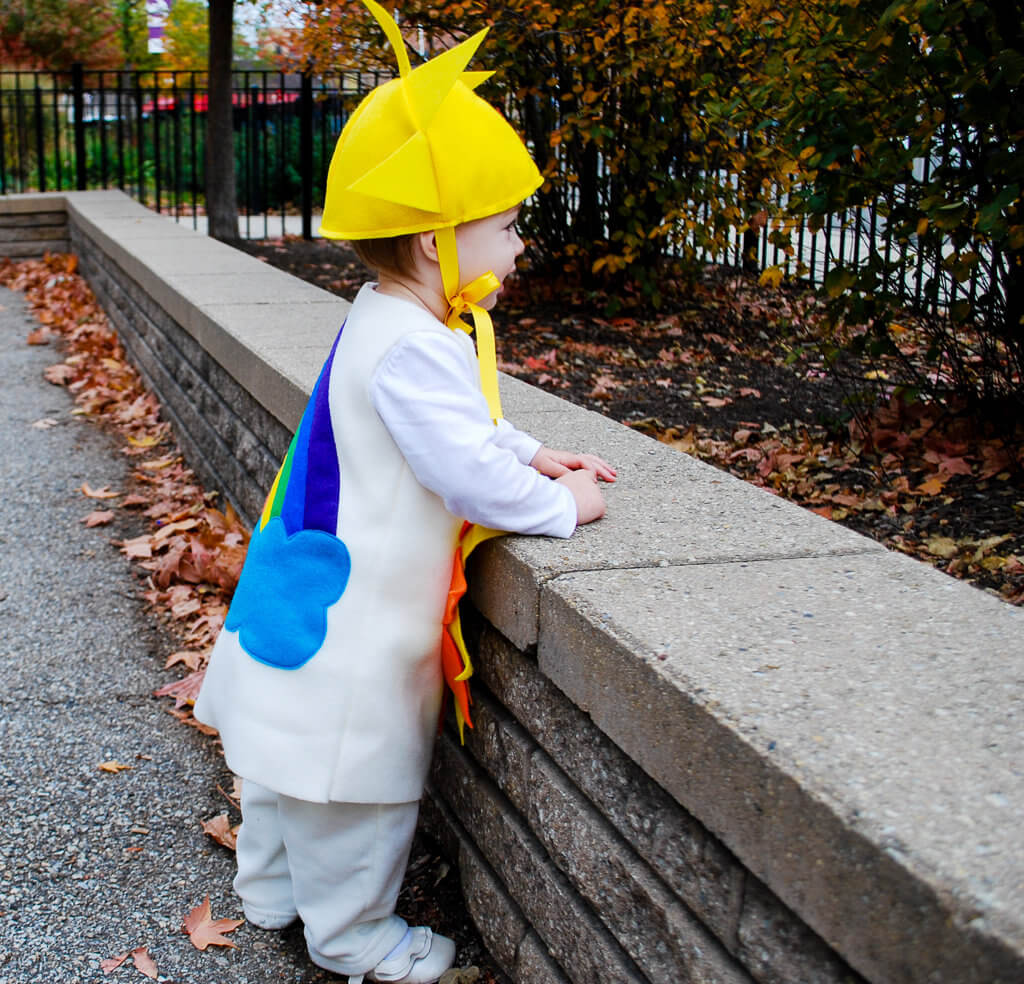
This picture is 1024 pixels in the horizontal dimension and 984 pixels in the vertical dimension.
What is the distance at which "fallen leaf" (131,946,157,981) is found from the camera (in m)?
2.26

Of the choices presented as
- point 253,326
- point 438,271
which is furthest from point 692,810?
point 253,326

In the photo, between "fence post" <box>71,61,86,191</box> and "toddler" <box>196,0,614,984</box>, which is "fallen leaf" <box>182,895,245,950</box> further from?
"fence post" <box>71,61,86,191</box>

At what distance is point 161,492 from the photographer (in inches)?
195

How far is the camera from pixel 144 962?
2.28 meters

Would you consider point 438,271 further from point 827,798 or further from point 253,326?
point 253,326

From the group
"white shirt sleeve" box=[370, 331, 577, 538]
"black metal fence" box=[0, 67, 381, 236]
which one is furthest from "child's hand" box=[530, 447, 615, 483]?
"black metal fence" box=[0, 67, 381, 236]

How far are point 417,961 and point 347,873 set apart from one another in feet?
0.80

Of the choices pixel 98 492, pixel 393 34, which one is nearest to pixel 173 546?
pixel 98 492

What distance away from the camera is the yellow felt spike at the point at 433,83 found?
1.89m

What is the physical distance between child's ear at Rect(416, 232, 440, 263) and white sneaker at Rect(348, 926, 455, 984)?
1226 millimetres

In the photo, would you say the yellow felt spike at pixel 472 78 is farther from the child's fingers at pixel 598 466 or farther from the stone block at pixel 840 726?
the stone block at pixel 840 726

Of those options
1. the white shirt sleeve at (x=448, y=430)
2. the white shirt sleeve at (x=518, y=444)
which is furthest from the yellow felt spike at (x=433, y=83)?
the white shirt sleeve at (x=518, y=444)

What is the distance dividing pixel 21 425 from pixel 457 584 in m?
4.54

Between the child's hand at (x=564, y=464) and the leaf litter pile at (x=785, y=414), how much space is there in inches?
44.5
